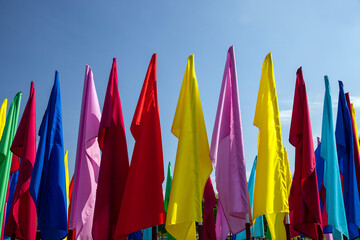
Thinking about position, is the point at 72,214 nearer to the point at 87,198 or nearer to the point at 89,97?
the point at 87,198

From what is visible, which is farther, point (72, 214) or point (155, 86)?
point (155, 86)

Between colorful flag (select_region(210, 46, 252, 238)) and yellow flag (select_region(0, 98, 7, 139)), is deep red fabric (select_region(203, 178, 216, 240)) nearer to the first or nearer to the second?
colorful flag (select_region(210, 46, 252, 238))

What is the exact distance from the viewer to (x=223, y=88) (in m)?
6.53

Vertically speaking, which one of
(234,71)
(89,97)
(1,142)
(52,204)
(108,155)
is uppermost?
(234,71)

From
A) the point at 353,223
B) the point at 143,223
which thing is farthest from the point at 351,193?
the point at 143,223

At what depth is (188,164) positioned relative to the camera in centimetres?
557

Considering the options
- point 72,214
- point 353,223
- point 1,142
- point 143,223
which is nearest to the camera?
point 143,223

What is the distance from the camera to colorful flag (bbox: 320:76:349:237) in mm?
5724

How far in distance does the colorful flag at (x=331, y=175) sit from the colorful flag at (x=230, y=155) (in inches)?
57.6

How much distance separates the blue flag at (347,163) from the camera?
6258mm

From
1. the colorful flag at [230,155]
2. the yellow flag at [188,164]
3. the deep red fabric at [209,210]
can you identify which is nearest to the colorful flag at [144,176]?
the yellow flag at [188,164]

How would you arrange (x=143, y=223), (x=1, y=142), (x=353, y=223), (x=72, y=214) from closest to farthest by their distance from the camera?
(x=143, y=223) → (x=72, y=214) → (x=353, y=223) → (x=1, y=142)

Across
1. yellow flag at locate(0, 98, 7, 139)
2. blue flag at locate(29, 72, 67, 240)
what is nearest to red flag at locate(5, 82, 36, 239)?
blue flag at locate(29, 72, 67, 240)

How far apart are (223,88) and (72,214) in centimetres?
351
